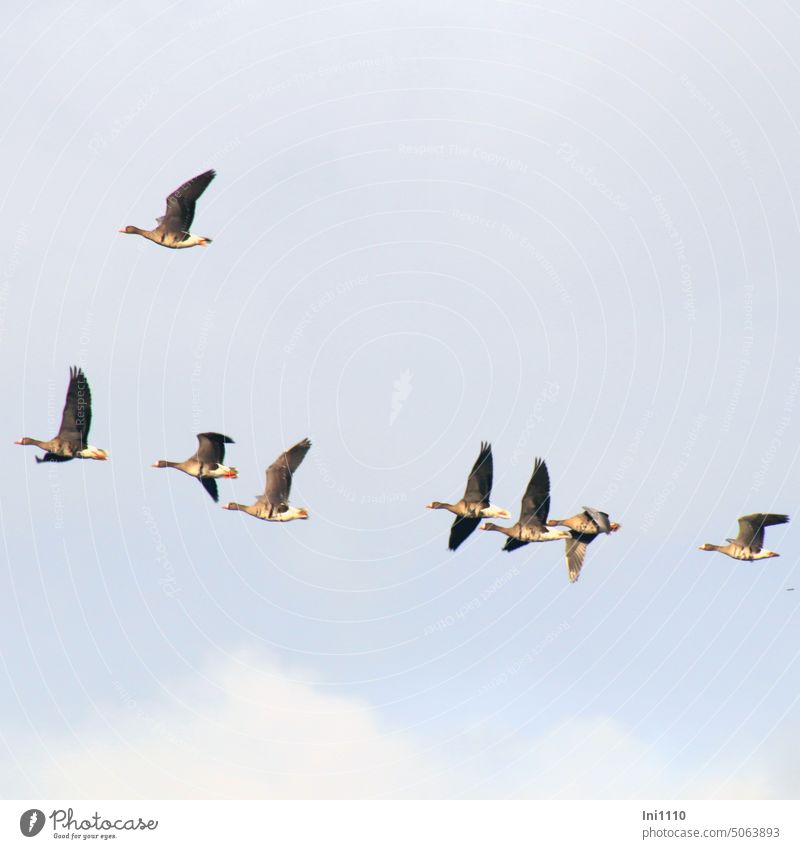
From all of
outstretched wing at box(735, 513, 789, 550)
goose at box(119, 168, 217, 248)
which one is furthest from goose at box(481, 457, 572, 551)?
goose at box(119, 168, 217, 248)

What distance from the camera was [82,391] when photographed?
173 feet

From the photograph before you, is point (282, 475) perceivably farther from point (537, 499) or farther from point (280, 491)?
point (537, 499)

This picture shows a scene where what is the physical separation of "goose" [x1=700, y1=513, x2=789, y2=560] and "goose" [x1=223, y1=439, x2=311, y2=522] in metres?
15.6

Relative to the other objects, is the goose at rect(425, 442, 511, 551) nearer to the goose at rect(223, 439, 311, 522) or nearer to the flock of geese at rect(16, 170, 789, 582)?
the flock of geese at rect(16, 170, 789, 582)

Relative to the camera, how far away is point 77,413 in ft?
176

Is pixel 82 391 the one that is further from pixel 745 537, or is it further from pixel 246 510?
pixel 745 537

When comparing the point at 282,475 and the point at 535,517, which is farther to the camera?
the point at 535,517

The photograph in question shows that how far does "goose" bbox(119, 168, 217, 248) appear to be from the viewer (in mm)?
52969

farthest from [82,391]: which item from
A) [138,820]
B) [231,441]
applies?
[138,820]

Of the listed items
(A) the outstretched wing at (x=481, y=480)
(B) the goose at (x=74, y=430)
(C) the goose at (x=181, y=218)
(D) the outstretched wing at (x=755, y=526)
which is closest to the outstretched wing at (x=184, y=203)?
(C) the goose at (x=181, y=218)

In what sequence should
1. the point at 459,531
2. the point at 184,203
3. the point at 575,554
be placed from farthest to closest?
the point at 575,554
the point at 459,531
the point at 184,203

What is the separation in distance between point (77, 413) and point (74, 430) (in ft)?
3.10

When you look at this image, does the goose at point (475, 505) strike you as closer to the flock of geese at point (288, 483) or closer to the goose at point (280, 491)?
the flock of geese at point (288, 483)

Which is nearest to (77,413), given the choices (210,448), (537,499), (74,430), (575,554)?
(74,430)
